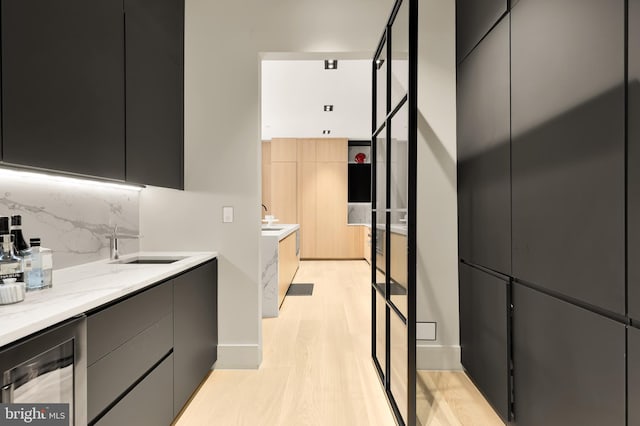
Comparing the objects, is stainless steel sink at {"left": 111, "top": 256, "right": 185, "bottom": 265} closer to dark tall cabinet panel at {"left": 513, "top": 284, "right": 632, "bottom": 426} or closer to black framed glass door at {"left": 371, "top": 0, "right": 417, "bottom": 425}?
black framed glass door at {"left": 371, "top": 0, "right": 417, "bottom": 425}

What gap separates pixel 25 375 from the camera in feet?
3.01

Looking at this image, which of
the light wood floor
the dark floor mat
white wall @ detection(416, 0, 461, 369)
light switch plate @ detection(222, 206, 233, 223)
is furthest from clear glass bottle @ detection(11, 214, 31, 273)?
the dark floor mat

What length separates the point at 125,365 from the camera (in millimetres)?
1375

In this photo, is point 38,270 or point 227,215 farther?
point 227,215

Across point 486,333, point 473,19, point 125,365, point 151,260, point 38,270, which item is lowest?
point 486,333

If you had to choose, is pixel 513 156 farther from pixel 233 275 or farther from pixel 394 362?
pixel 233 275

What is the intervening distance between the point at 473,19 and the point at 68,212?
2617mm

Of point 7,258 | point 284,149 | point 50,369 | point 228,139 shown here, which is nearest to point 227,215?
point 228,139

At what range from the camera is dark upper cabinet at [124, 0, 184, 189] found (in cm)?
189

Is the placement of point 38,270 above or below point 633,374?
above

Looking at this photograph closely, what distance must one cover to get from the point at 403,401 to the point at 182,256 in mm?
1616

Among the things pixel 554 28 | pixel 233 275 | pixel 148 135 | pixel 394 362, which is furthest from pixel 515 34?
pixel 233 275

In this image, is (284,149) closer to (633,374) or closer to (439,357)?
(439,357)

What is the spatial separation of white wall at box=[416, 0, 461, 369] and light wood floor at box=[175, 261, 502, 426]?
33 centimetres
